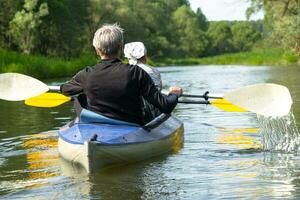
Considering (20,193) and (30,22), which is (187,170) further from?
(30,22)

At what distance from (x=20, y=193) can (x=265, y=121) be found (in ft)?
11.6

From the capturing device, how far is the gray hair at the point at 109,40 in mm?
5078

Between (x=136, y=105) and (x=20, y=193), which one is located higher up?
(x=136, y=105)

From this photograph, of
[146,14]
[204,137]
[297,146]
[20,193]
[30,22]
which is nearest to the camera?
[20,193]

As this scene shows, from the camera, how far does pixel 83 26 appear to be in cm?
4650

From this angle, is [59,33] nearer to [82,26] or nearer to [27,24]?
[27,24]

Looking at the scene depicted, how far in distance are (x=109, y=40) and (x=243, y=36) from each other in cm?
10123

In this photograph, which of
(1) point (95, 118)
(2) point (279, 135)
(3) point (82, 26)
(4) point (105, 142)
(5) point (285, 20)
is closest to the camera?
(4) point (105, 142)

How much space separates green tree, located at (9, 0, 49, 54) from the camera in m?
31.7

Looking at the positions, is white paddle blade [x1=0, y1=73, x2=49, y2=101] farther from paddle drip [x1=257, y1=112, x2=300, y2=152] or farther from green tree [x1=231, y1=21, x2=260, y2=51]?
green tree [x1=231, y1=21, x2=260, y2=51]

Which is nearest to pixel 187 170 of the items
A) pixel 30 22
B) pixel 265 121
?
pixel 265 121

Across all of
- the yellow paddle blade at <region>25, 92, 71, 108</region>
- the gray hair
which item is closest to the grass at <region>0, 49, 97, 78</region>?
the yellow paddle blade at <region>25, 92, 71, 108</region>

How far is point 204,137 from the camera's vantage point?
7.51 metres

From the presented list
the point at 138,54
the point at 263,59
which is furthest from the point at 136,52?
the point at 263,59
